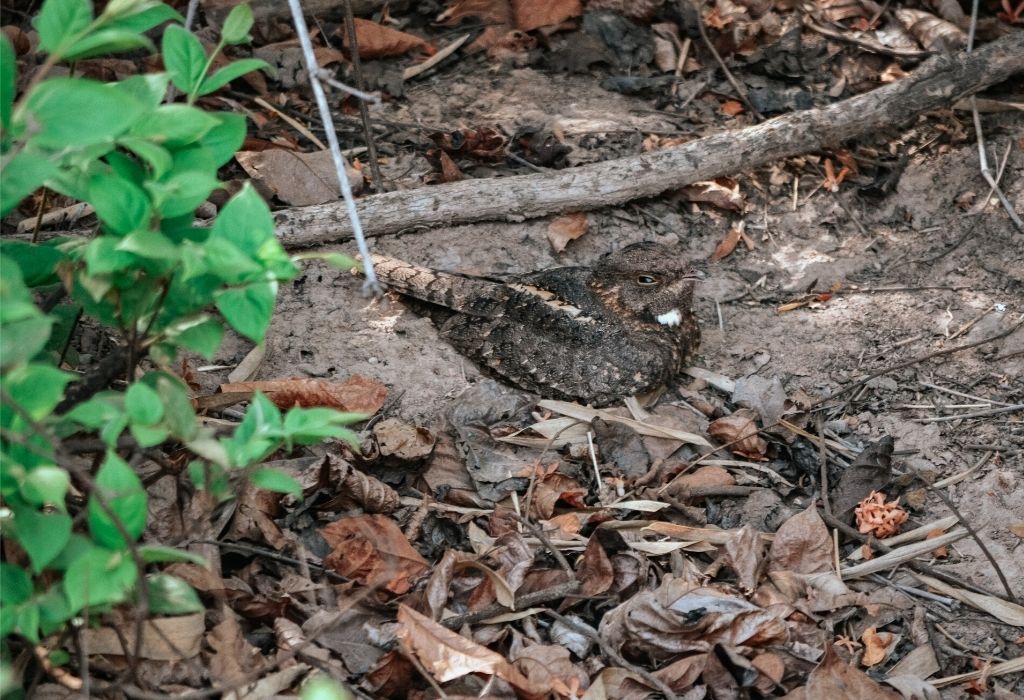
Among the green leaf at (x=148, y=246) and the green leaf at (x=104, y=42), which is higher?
the green leaf at (x=104, y=42)

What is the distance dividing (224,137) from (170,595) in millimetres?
996

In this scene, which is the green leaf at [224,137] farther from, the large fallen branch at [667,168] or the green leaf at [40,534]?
the large fallen branch at [667,168]

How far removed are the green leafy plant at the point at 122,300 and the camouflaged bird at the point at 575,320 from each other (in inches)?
81.1

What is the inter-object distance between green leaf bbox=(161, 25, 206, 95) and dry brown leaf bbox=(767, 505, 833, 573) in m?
2.23

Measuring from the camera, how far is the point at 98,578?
1.88 metres

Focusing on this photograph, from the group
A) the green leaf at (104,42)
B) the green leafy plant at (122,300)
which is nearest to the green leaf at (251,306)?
the green leafy plant at (122,300)

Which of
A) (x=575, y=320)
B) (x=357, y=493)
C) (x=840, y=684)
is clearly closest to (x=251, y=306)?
(x=357, y=493)

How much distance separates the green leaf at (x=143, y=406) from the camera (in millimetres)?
1885

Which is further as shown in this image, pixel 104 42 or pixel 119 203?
pixel 119 203

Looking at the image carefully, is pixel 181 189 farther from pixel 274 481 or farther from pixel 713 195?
pixel 713 195

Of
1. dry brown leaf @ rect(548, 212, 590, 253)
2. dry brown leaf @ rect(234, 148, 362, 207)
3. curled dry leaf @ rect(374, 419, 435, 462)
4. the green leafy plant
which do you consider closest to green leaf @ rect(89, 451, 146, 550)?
the green leafy plant

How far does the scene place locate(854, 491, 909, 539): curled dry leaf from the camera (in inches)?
137

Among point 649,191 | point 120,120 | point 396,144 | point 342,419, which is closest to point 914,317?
point 649,191

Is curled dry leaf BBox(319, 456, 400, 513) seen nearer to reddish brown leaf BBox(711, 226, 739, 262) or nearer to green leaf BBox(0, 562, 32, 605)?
green leaf BBox(0, 562, 32, 605)
